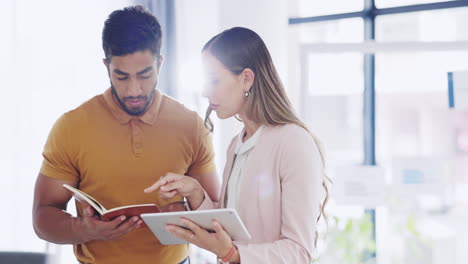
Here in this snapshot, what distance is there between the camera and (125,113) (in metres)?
1.71

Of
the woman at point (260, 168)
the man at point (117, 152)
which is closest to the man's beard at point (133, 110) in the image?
the man at point (117, 152)

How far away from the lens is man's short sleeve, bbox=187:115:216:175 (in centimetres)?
180

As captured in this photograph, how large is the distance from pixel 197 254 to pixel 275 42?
1.62 meters

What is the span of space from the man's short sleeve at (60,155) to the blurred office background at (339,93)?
2.03 ft

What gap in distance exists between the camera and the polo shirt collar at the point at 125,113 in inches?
67.0

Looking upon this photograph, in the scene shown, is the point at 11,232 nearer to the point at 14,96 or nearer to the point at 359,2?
the point at 14,96

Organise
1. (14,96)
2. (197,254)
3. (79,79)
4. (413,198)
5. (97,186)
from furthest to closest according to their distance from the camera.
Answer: (197,254) → (413,198) → (79,79) → (14,96) → (97,186)

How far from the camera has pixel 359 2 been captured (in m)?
3.64

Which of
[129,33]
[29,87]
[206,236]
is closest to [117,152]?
[129,33]

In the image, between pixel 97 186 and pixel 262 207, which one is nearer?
pixel 262 207

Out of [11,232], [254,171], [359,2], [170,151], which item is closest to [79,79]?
[11,232]

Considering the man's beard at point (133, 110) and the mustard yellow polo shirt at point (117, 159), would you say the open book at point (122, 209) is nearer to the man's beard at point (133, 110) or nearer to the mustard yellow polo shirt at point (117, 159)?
the mustard yellow polo shirt at point (117, 159)

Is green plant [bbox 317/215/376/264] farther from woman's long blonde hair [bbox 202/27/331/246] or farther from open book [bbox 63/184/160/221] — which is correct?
open book [bbox 63/184/160/221]

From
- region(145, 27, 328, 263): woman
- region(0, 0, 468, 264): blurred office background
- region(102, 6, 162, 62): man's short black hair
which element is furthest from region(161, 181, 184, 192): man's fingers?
region(0, 0, 468, 264): blurred office background
